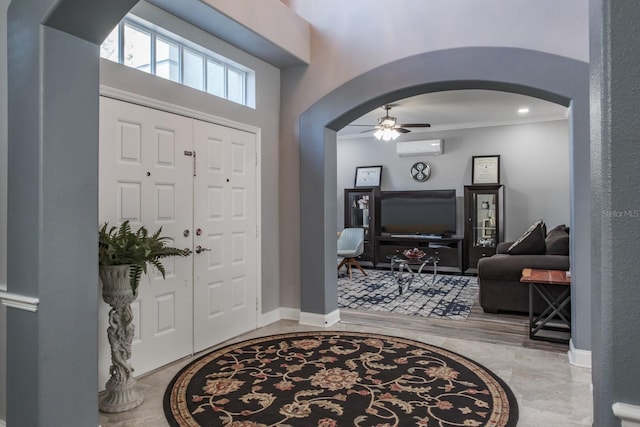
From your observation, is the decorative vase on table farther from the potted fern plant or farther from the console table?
A: the console table

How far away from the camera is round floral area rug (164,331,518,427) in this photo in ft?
8.36

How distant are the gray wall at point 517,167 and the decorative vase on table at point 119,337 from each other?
23.4 feet

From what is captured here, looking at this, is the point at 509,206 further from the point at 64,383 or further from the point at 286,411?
the point at 64,383

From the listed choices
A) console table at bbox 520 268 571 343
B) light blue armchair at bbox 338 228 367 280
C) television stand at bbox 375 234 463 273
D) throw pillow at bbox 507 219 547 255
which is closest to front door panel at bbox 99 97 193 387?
console table at bbox 520 268 571 343

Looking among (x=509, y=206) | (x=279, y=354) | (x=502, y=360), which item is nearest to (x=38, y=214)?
(x=279, y=354)

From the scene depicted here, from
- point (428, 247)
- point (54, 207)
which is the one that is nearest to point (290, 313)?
point (54, 207)

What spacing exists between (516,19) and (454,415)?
333cm

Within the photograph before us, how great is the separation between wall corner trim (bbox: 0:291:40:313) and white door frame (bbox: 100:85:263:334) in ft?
4.88

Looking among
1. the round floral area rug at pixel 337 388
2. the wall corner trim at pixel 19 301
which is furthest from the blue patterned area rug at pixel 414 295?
the wall corner trim at pixel 19 301

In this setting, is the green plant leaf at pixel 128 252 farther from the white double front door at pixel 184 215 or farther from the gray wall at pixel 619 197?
Result: the gray wall at pixel 619 197

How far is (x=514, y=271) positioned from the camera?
485 centimetres

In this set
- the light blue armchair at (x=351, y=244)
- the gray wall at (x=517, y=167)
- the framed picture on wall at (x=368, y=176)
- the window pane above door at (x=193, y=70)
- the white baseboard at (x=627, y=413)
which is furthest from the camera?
the framed picture on wall at (x=368, y=176)

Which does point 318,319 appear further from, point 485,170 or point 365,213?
point 485,170

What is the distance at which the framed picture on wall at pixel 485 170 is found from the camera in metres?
8.11
